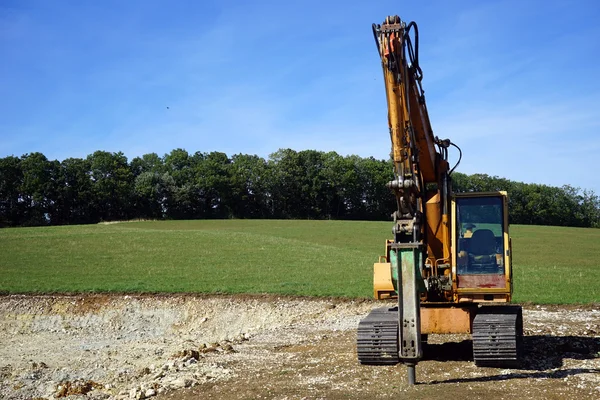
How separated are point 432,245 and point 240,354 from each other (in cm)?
566

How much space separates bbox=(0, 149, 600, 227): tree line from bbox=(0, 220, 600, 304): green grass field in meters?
41.7

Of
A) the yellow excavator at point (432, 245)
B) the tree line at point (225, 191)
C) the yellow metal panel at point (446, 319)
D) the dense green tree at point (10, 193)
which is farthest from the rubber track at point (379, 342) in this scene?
the dense green tree at point (10, 193)

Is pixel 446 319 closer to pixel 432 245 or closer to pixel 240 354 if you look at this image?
pixel 432 245

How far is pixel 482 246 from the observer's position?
12.8 m

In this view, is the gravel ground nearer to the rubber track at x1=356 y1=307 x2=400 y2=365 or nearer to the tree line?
the rubber track at x1=356 y1=307 x2=400 y2=365

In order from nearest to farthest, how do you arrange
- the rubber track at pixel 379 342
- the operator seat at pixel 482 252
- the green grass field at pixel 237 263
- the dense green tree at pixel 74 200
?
the rubber track at pixel 379 342 < the operator seat at pixel 482 252 < the green grass field at pixel 237 263 < the dense green tree at pixel 74 200

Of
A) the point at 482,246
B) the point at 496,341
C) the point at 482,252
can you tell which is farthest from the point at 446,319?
the point at 482,246

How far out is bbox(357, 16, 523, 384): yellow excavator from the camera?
1145 centimetres

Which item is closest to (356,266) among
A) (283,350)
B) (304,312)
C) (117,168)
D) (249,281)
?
(249,281)

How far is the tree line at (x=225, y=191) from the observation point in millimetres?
99062

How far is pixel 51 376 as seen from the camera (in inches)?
613

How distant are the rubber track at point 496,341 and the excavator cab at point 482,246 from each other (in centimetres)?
52

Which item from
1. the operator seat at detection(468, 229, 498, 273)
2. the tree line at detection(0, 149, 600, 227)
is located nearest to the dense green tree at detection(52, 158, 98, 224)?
the tree line at detection(0, 149, 600, 227)

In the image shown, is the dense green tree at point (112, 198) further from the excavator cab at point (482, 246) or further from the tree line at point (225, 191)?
the excavator cab at point (482, 246)
